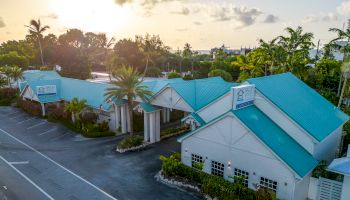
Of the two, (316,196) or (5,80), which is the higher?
(5,80)

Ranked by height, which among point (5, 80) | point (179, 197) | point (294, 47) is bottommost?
point (179, 197)

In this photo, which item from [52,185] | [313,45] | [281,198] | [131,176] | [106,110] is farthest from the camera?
[313,45]

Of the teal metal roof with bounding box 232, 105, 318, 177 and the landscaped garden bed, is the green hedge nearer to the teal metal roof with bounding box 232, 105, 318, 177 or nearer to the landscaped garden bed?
the teal metal roof with bounding box 232, 105, 318, 177

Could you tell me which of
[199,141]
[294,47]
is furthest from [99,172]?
[294,47]

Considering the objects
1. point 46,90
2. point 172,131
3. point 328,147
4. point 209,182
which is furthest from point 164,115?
point 328,147

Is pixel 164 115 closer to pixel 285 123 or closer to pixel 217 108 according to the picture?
pixel 217 108

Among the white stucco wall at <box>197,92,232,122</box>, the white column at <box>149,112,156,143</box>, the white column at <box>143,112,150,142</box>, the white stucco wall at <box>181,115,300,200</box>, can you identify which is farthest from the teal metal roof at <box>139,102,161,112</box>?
Result: the white stucco wall at <box>181,115,300,200</box>

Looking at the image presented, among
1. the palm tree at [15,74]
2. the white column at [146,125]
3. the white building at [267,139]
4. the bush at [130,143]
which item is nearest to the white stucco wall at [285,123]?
the white building at [267,139]

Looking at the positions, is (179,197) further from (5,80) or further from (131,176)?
(5,80)

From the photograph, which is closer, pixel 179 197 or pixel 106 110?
pixel 179 197
